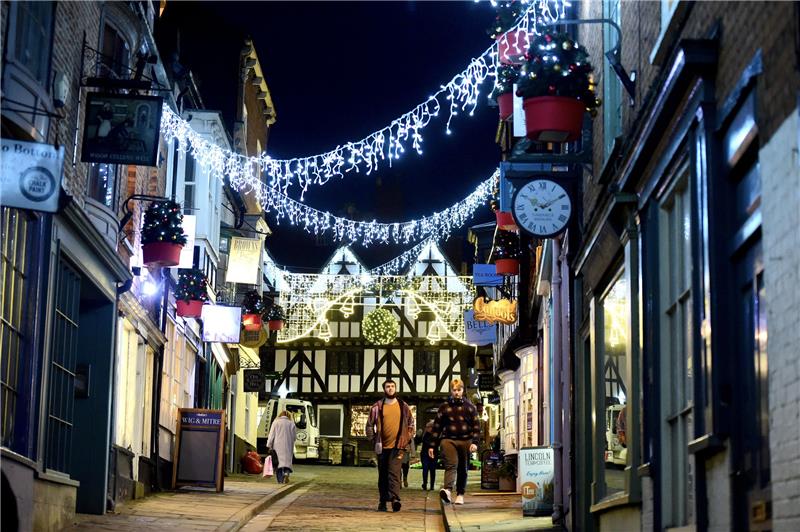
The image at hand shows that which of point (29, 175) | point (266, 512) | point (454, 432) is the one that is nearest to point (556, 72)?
point (29, 175)

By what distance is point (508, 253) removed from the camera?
83.9 ft

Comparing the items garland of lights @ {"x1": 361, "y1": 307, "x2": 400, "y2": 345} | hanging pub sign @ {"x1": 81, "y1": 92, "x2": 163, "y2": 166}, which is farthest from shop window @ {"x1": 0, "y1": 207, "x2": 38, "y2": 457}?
garland of lights @ {"x1": 361, "y1": 307, "x2": 400, "y2": 345}

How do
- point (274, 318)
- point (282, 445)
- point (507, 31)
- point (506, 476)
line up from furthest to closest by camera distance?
point (274, 318)
point (282, 445)
point (506, 476)
point (507, 31)

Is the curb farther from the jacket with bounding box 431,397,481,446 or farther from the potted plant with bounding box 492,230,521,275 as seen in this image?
the potted plant with bounding box 492,230,521,275

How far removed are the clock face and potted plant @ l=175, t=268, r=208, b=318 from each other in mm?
10794

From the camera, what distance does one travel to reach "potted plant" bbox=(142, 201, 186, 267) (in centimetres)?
1803

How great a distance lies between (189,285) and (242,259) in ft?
24.8

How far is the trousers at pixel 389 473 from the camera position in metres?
17.5

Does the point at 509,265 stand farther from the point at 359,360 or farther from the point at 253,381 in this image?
the point at 359,360

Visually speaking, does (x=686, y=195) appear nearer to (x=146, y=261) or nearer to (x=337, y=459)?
(x=146, y=261)

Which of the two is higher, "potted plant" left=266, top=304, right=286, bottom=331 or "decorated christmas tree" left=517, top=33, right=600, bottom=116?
"potted plant" left=266, top=304, right=286, bottom=331

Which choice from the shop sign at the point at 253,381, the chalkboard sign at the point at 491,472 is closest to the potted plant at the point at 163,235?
the chalkboard sign at the point at 491,472

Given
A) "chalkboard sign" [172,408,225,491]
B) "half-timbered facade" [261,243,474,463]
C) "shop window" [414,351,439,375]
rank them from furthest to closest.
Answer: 1. "shop window" [414,351,439,375]
2. "half-timbered facade" [261,243,474,463]
3. "chalkboard sign" [172,408,225,491]

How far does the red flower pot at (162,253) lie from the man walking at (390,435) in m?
3.54
